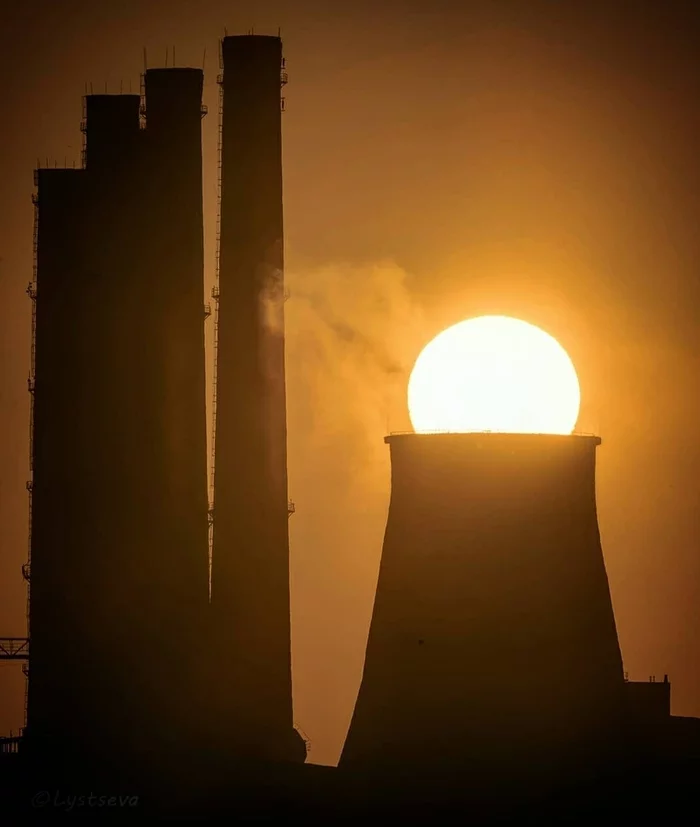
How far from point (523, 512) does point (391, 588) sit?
58.9 inches

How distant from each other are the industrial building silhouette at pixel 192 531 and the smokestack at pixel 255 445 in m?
0.03

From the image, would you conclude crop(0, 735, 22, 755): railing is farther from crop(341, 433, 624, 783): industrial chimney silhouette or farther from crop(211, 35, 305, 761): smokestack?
crop(341, 433, 624, 783): industrial chimney silhouette

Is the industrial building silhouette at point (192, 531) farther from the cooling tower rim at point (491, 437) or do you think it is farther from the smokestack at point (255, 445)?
the cooling tower rim at point (491, 437)

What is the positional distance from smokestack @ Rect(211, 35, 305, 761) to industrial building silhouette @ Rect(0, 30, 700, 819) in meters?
0.03

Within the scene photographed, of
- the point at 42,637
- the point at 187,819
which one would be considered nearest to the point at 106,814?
the point at 187,819

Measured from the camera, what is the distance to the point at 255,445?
55.9 ft

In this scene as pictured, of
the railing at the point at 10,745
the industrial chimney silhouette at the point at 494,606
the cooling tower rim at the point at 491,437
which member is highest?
the cooling tower rim at the point at 491,437

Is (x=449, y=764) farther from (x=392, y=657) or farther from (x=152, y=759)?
Result: (x=152, y=759)

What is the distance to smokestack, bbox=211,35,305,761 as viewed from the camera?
670 inches

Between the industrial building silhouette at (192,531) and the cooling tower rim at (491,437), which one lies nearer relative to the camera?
the cooling tower rim at (491,437)

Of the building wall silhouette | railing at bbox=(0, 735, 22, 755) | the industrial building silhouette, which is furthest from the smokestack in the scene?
railing at bbox=(0, 735, 22, 755)

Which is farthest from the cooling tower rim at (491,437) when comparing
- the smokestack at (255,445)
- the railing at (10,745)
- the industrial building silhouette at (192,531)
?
the railing at (10,745)

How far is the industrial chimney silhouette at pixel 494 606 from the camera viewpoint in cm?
1328

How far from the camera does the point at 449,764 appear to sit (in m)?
13.5
